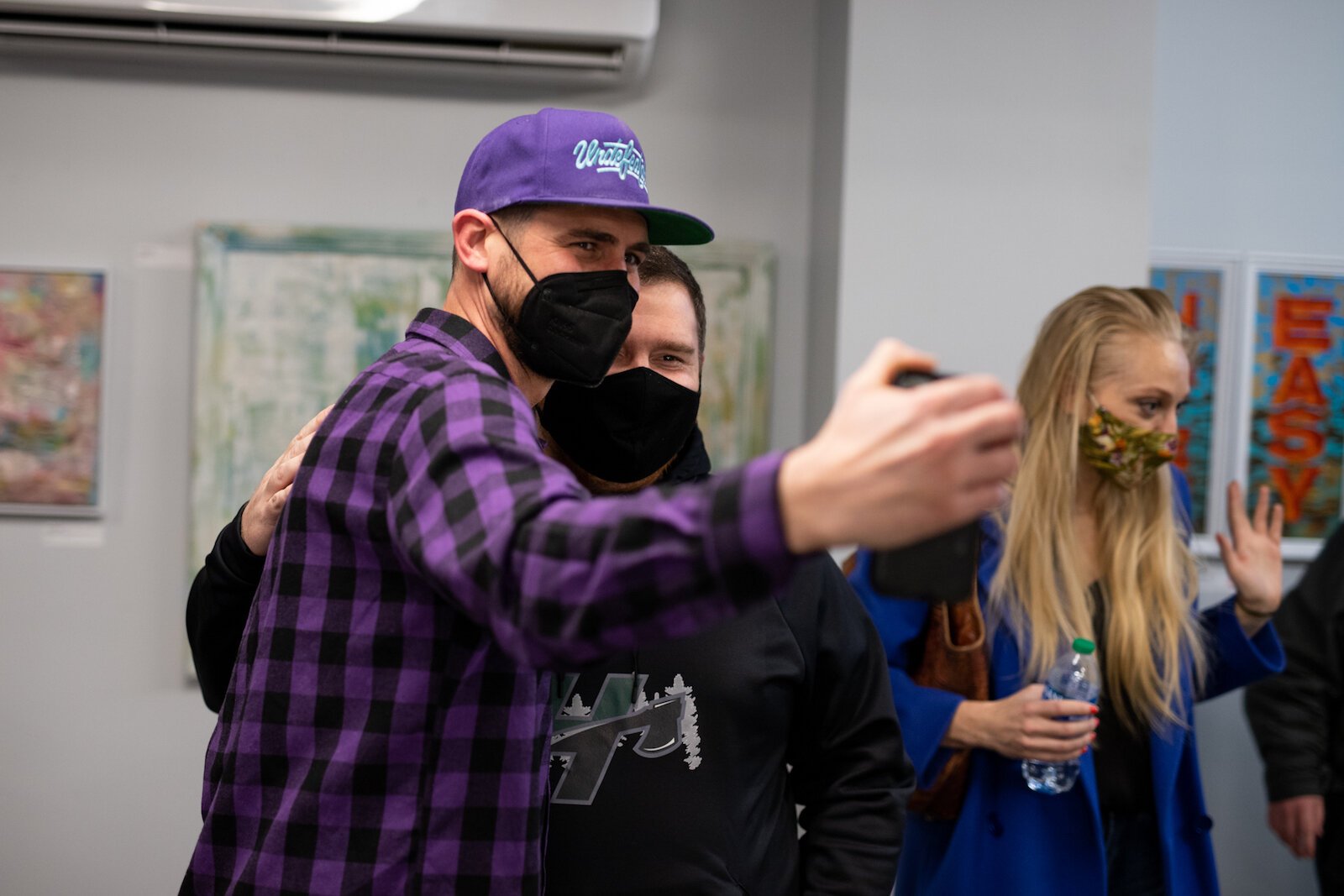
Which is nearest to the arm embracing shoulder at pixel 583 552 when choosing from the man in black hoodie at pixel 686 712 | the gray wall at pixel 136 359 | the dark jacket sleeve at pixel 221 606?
the man in black hoodie at pixel 686 712

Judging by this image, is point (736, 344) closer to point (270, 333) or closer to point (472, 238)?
point (270, 333)

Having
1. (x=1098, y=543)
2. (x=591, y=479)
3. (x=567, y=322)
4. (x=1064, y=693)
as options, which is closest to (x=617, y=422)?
(x=591, y=479)

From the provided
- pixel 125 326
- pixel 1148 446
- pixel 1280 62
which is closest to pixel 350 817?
pixel 1148 446

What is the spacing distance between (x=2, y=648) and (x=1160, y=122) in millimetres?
3445

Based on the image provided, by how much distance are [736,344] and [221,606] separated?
6.26ft

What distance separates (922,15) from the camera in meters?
2.87

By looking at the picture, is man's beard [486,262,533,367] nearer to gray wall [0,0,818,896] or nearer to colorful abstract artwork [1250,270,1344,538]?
gray wall [0,0,818,896]

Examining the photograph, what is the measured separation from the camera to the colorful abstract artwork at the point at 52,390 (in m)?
3.03

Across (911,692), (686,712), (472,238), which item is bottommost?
(911,692)

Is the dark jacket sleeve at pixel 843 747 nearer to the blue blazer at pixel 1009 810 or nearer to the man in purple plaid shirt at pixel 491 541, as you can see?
the blue blazer at pixel 1009 810

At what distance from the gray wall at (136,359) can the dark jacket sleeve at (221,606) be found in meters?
1.71

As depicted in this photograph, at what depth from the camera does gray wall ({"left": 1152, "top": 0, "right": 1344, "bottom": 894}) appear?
128 inches

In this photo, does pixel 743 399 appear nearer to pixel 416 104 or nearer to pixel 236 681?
pixel 416 104

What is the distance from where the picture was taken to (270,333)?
3.03 m
